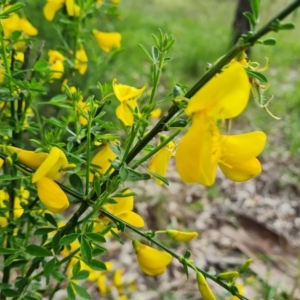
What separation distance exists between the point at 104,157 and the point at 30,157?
10 centimetres

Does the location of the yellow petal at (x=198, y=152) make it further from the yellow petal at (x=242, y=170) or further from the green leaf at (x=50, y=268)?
the green leaf at (x=50, y=268)

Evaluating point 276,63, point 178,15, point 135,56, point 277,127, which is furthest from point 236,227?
point 178,15

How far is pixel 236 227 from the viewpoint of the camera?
2074 millimetres

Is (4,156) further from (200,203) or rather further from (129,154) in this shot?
(200,203)

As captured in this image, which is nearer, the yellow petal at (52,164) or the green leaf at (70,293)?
the yellow petal at (52,164)

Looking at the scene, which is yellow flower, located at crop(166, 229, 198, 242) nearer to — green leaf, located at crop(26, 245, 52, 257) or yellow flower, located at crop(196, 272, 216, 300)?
yellow flower, located at crop(196, 272, 216, 300)

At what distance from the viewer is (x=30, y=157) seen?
0.64 metres

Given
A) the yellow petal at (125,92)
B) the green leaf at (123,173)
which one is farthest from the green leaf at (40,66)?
the green leaf at (123,173)

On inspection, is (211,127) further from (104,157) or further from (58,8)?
(58,8)

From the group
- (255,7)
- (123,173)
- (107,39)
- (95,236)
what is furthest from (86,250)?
(107,39)

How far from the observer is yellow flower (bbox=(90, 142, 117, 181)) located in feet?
2.21

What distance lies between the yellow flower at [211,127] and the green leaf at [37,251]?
0.28 meters

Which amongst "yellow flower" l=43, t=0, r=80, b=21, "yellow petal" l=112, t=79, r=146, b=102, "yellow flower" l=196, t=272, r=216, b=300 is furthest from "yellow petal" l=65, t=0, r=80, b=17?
"yellow flower" l=196, t=272, r=216, b=300

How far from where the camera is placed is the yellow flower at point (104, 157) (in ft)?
2.21
